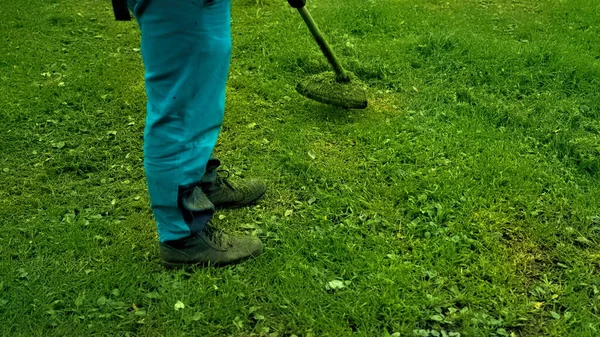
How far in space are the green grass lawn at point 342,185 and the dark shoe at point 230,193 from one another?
0.19ft

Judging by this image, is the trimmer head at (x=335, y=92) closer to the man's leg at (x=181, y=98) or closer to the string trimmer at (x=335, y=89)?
the string trimmer at (x=335, y=89)

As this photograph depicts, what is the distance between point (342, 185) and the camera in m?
3.24

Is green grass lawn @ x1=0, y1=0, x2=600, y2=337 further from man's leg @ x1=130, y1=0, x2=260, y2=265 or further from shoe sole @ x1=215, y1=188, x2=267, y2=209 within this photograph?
man's leg @ x1=130, y1=0, x2=260, y2=265

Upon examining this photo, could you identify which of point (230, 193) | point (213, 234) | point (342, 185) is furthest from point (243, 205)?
point (342, 185)

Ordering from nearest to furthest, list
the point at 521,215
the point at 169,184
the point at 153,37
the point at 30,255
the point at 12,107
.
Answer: the point at 153,37
the point at 169,184
the point at 30,255
the point at 521,215
the point at 12,107

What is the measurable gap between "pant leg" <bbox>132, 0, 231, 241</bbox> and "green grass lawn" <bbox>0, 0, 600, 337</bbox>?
465 millimetres

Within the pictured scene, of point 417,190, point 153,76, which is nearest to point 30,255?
point 153,76

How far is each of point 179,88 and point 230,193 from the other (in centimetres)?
92

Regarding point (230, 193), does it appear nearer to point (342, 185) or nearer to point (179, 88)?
point (342, 185)

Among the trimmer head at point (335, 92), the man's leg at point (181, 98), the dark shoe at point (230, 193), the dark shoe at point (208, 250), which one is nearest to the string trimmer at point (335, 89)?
the trimmer head at point (335, 92)

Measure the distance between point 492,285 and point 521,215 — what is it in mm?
582

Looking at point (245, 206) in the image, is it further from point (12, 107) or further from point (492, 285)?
point (12, 107)

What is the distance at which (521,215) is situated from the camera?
3.02 meters

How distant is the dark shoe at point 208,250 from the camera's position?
2.59 meters
